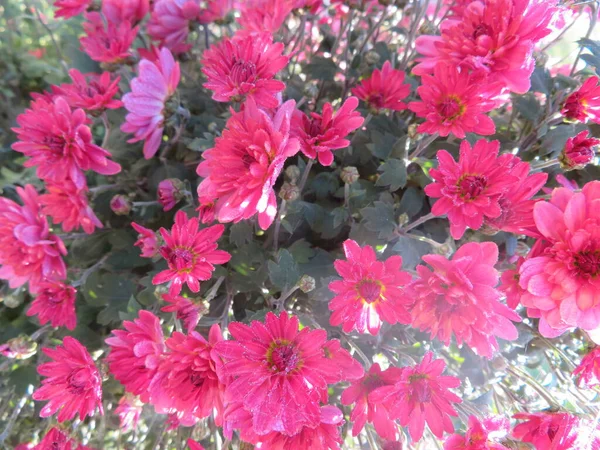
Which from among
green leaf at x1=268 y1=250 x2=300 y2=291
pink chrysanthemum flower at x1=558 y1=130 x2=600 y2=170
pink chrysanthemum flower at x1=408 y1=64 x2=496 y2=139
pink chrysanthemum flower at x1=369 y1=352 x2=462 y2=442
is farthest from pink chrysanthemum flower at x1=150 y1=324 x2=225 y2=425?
pink chrysanthemum flower at x1=558 y1=130 x2=600 y2=170

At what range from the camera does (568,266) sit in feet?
1.68

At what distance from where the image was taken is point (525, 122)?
0.86 meters

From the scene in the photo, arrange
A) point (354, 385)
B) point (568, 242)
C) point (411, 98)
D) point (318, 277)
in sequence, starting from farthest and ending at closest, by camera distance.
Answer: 1. point (411, 98)
2. point (318, 277)
3. point (354, 385)
4. point (568, 242)

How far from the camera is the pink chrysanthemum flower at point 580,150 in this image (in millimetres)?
617

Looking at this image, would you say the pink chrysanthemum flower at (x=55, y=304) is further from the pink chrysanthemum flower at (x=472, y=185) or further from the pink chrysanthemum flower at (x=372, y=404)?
the pink chrysanthemum flower at (x=472, y=185)

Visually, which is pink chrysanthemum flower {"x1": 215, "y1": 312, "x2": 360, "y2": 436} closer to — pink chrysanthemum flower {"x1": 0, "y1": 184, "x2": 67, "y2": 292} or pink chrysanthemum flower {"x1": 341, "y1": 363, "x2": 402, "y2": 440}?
pink chrysanthemum flower {"x1": 341, "y1": 363, "x2": 402, "y2": 440}

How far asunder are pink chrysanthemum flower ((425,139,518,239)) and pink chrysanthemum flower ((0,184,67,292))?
0.66 metres

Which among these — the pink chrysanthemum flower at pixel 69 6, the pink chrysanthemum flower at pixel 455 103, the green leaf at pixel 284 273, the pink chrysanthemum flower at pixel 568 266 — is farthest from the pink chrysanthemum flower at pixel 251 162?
the pink chrysanthemum flower at pixel 69 6

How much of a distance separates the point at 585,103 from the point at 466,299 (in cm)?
37

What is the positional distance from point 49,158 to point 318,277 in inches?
20.0

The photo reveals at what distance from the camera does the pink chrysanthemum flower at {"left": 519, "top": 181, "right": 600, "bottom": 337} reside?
51 centimetres

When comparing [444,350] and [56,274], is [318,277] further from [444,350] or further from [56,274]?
[56,274]

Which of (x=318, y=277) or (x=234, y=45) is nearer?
(x=234, y=45)

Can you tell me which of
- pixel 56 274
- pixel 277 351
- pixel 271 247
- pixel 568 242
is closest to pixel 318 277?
pixel 271 247
